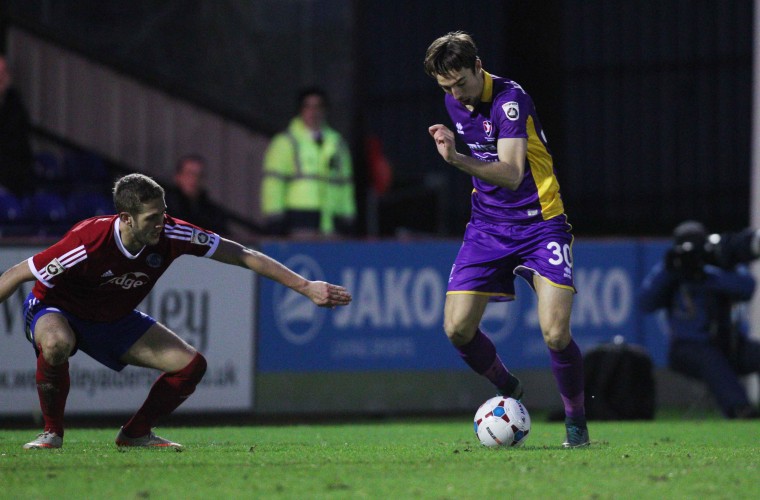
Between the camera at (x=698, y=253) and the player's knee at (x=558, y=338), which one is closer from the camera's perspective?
the player's knee at (x=558, y=338)

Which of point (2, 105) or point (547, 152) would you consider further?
point (2, 105)

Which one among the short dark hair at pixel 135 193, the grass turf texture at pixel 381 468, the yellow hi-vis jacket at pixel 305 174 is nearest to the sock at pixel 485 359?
the grass turf texture at pixel 381 468

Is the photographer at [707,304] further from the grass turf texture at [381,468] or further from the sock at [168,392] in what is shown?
the sock at [168,392]

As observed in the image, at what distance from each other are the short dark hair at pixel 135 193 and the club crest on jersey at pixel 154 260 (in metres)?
0.32

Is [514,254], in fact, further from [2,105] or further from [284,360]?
Answer: [2,105]

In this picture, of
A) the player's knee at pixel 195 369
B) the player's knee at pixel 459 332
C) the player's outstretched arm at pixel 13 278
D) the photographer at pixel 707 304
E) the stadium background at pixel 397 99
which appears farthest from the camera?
the stadium background at pixel 397 99

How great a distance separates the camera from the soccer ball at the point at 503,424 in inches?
295

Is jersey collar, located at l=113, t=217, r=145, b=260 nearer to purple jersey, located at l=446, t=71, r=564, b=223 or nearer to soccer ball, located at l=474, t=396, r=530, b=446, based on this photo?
purple jersey, located at l=446, t=71, r=564, b=223

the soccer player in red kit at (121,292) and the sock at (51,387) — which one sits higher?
the soccer player in red kit at (121,292)

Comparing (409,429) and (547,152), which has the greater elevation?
(547,152)

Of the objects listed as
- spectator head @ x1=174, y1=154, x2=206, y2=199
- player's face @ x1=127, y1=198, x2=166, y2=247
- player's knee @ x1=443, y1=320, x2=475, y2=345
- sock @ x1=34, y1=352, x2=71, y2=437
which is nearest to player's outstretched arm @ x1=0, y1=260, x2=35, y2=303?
sock @ x1=34, y1=352, x2=71, y2=437

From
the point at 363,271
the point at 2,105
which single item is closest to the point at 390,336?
the point at 363,271

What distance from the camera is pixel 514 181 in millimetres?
7207

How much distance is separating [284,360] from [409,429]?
Answer: 2.14 m
